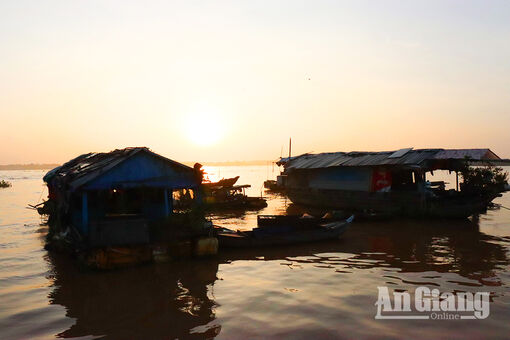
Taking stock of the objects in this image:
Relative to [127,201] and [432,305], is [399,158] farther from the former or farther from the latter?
[127,201]

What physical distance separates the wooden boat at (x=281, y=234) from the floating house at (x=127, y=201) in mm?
1957

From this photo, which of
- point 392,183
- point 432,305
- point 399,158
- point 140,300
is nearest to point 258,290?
point 140,300

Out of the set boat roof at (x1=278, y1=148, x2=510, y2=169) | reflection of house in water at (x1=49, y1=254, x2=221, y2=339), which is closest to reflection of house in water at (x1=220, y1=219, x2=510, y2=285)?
reflection of house in water at (x1=49, y1=254, x2=221, y2=339)

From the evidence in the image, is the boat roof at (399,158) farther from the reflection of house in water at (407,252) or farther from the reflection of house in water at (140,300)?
the reflection of house in water at (140,300)

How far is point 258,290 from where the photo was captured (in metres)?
11.1

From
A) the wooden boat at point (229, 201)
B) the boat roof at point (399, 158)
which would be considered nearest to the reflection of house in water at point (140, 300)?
the boat roof at point (399, 158)

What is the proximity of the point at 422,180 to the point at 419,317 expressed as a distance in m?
17.3

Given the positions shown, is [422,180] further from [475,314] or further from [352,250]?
[475,314]

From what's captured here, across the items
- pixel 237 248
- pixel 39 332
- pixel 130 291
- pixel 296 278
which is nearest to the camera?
pixel 39 332

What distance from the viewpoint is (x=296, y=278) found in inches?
483

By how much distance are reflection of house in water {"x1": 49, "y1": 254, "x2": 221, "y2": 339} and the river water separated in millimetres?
28

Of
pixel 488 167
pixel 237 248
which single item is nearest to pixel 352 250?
pixel 237 248

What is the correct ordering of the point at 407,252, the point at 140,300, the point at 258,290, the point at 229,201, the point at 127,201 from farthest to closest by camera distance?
the point at 229,201, the point at 407,252, the point at 127,201, the point at 258,290, the point at 140,300

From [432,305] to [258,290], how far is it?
4594 millimetres
